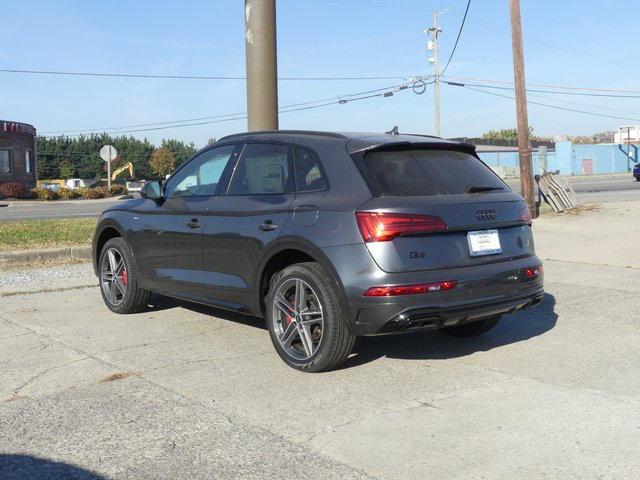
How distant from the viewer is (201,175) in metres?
6.05

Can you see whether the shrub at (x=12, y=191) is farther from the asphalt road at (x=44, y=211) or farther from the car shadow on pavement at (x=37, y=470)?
the car shadow on pavement at (x=37, y=470)

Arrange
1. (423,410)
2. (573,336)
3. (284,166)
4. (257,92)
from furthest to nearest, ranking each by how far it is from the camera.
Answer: (257,92)
(573,336)
(284,166)
(423,410)

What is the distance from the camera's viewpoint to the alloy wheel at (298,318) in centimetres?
475

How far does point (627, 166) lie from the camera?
7594 centimetres

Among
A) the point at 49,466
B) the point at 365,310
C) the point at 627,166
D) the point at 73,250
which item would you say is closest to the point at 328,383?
the point at 365,310

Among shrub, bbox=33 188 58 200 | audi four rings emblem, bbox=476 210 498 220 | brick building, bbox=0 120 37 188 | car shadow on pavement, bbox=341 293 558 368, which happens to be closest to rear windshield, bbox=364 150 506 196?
audi four rings emblem, bbox=476 210 498 220

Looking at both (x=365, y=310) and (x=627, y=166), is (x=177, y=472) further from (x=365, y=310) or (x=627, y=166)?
(x=627, y=166)

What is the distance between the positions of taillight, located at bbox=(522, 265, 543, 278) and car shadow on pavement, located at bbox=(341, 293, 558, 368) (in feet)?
2.47

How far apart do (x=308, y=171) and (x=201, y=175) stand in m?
1.43

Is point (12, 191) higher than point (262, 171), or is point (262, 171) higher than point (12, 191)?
point (12, 191)

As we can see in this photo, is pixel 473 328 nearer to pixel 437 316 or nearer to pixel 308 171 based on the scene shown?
pixel 437 316

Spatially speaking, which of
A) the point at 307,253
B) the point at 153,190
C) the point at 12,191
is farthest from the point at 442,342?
the point at 12,191

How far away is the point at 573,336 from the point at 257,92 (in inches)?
208

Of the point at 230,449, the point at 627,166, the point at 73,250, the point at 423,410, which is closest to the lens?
the point at 230,449
